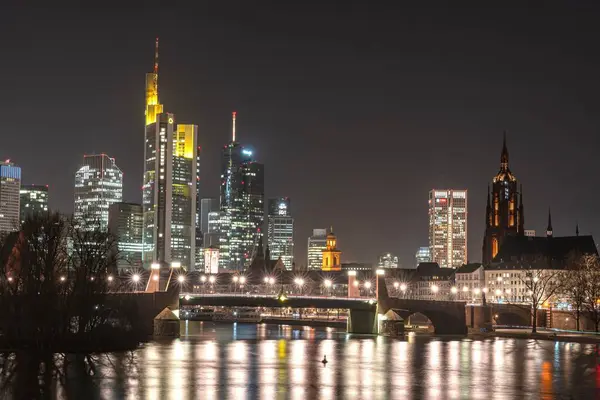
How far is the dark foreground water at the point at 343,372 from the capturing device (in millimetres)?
81312

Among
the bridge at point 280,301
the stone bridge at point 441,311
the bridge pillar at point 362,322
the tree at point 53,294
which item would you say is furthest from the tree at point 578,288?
the tree at point 53,294

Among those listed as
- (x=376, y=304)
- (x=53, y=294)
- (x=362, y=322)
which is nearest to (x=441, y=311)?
(x=376, y=304)

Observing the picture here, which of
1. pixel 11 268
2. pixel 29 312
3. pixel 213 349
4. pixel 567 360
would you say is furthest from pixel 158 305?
pixel 567 360

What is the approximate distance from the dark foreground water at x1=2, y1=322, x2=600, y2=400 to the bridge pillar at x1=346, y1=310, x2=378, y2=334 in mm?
27431

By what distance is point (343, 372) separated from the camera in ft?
321

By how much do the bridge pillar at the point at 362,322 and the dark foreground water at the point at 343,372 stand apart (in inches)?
1080

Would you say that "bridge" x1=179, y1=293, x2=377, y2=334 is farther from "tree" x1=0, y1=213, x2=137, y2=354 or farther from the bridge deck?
"tree" x1=0, y1=213, x2=137, y2=354

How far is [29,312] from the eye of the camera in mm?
103938

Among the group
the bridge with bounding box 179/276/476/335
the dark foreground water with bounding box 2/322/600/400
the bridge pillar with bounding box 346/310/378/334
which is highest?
the bridge with bounding box 179/276/476/335

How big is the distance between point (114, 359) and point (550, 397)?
147 ft

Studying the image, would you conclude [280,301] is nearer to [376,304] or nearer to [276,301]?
[276,301]

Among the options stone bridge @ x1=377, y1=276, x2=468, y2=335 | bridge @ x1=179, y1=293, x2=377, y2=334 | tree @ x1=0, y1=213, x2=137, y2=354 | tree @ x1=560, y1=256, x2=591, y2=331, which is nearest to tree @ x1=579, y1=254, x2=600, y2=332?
tree @ x1=560, y1=256, x2=591, y2=331

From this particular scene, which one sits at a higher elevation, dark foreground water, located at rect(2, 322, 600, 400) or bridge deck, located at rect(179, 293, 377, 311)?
bridge deck, located at rect(179, 293, 377, 311)

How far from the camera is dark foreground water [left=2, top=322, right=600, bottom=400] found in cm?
8131
